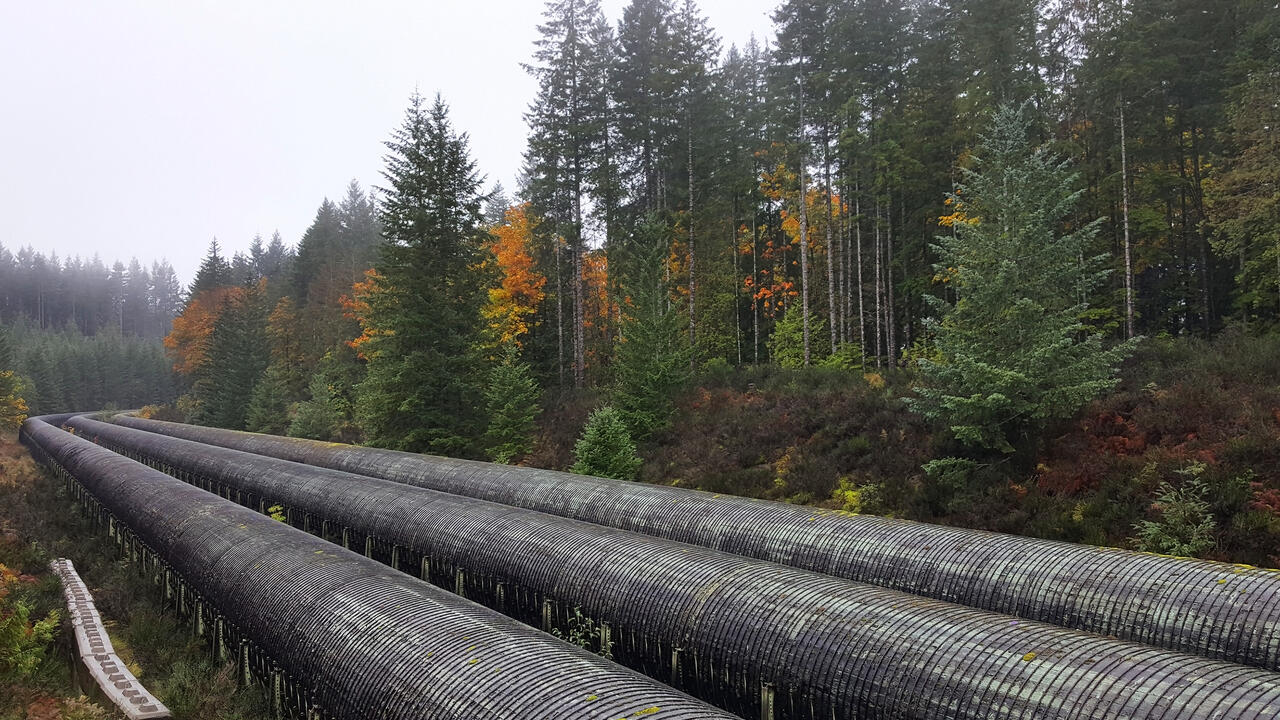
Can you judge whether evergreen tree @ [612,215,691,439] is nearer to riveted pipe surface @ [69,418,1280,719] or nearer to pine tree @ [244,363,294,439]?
riveted pipe surface @ [69,418,1280,719]

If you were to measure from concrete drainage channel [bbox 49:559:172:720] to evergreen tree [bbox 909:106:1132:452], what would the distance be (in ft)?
52.1

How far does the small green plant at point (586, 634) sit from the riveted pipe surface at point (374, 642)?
6.09ft

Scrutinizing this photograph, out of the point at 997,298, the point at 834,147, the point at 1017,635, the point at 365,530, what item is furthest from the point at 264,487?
the point at 834,147

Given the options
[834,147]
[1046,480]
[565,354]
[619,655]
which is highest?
[834,147]

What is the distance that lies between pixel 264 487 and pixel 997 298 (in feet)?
68.4

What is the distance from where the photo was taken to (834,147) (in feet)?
91.6

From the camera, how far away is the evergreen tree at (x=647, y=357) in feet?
79.8

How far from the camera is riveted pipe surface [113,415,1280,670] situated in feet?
22.7

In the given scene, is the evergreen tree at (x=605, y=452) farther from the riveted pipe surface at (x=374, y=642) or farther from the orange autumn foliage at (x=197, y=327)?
the orange autumn foliage at (x=197, y=327)

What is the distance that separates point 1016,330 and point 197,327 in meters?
76.9

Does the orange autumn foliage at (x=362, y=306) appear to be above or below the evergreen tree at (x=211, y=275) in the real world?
below

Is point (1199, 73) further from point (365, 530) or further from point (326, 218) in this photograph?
point (326, 218)

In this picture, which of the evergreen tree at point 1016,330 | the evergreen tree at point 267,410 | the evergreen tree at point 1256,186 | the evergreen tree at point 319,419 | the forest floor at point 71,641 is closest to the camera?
the forest floor at point 71,641

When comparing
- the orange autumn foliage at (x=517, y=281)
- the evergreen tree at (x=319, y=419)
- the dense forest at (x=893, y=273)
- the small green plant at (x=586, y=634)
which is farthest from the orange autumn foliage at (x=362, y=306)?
the small green plant at (x=586, y=634)
